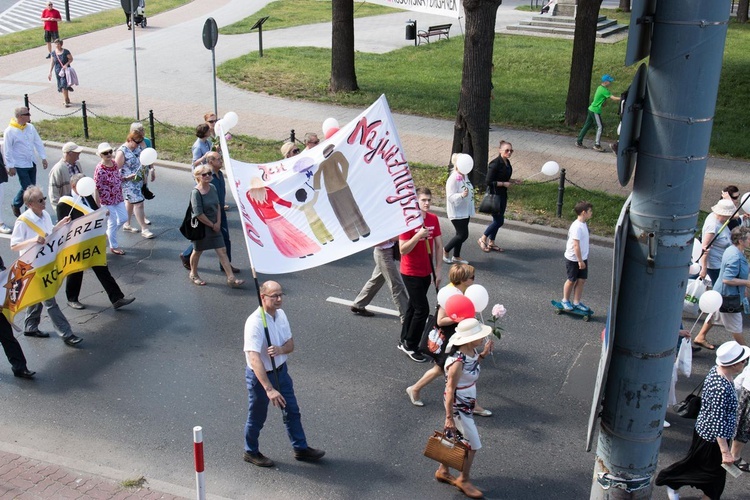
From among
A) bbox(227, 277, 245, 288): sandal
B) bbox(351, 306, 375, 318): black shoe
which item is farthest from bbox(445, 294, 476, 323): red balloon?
bbox(227, 277, 245, 288): sandal

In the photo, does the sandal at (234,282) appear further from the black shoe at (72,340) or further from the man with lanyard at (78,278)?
the black shoe at (72,340)

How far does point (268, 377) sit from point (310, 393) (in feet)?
5.20

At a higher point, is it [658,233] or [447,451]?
[658,233]

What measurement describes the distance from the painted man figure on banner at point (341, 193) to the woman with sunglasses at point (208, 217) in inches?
145

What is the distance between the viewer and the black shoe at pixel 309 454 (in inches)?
302

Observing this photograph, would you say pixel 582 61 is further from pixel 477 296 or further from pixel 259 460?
pixel 259 460

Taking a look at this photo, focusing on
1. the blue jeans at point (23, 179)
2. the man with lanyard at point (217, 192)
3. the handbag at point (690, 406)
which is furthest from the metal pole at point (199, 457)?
the blue jeans at point (23, 179)

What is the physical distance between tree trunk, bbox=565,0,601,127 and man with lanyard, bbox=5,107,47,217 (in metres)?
12.1

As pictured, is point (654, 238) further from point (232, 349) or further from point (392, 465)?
point (232, 349)

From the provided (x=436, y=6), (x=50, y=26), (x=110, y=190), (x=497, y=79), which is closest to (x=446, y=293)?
(x=110, y=190)

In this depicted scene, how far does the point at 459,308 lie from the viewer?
7707 millimetres

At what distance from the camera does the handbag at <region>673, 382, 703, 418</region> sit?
795 cm

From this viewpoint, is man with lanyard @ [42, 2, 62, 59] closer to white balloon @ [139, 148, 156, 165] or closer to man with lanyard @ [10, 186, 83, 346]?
white balloon @ [139, 148, 156, 165]

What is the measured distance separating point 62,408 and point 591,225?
29.5 feet
